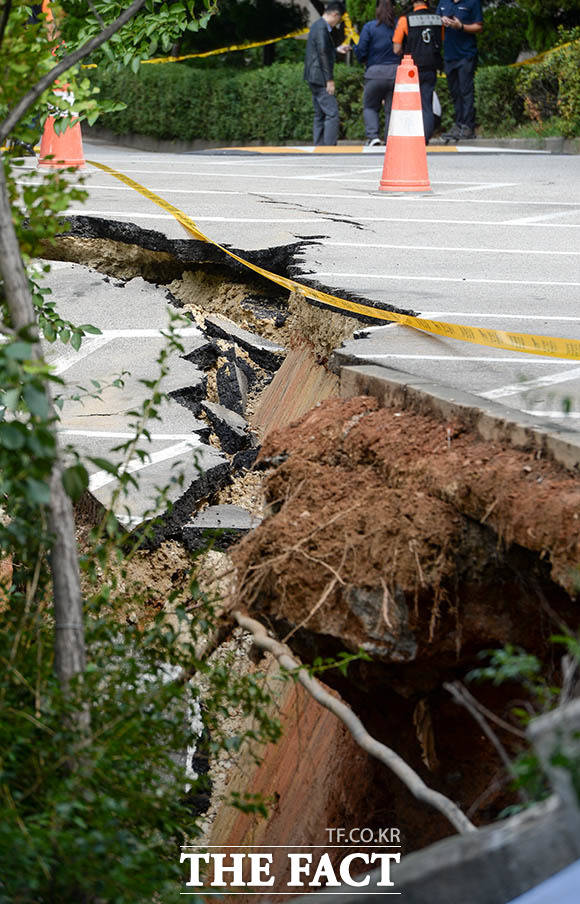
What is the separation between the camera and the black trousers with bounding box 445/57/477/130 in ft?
52.3

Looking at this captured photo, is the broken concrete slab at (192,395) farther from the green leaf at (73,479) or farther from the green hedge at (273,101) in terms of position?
the green hedge at (273,101)

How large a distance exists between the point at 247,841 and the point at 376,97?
1263 cm

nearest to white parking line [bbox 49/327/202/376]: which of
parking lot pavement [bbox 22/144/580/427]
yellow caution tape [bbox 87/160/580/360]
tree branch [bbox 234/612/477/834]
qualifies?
yellow caution tape [bbox 87/160/580/360]

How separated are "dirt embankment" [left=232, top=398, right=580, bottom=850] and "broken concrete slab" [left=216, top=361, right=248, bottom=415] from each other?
2.36m

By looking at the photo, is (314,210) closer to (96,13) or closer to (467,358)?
(467,358)

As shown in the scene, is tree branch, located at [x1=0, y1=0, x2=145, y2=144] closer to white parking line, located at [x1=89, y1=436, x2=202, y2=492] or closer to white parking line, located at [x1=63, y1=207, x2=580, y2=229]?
white parking line, located at [x1=89, y1=436, x2=202, y2=492]

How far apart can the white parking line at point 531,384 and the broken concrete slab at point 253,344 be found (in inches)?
93.5

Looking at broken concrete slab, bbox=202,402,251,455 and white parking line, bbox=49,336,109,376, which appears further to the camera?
white parking line, bbox=49,336,109,376

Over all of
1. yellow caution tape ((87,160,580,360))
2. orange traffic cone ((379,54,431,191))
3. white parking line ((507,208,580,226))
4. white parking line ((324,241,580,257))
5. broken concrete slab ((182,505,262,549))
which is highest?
orange traffic cone ((379,54,431,191))

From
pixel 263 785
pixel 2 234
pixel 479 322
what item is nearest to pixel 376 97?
pixel 479 322

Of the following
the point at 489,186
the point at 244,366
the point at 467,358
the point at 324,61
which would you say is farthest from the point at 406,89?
the point at 324,61

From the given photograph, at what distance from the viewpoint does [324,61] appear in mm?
15938

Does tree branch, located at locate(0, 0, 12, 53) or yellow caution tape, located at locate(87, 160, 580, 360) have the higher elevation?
tree branch, located at locate(0, 0, 12, 53)

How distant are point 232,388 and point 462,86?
450 inches
